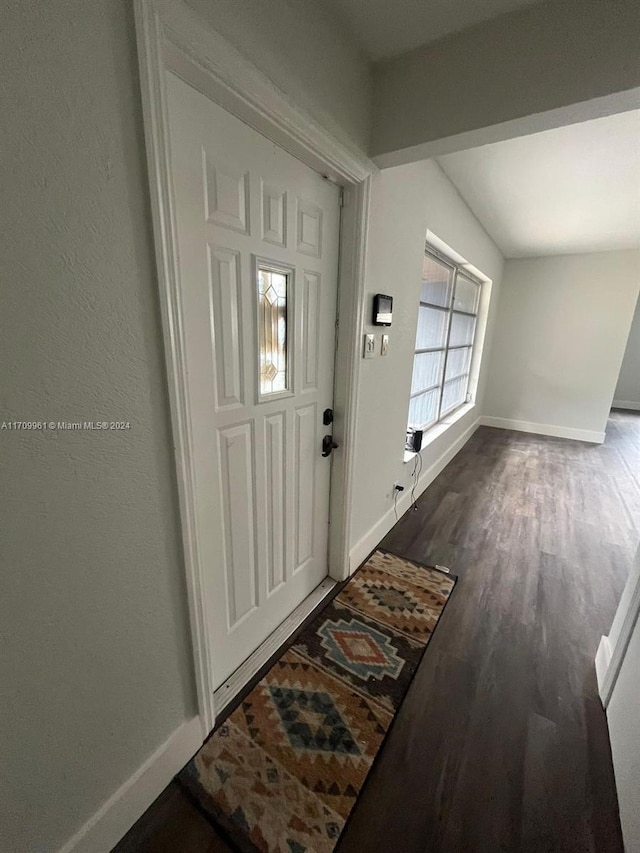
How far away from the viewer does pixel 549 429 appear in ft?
17.0

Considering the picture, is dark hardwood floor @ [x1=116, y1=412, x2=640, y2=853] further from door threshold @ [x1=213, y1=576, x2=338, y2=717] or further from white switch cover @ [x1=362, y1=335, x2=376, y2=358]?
white switch cover @ [x1=362, y1=335, x2=376, y2=358]

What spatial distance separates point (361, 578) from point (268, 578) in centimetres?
72

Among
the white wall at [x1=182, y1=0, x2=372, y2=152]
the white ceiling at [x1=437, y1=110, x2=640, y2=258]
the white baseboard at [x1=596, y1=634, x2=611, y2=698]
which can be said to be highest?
the white ceiling at [x1=437, y1=110, x2=640, y2=258]

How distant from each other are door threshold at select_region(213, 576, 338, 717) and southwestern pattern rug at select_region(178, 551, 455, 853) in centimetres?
5

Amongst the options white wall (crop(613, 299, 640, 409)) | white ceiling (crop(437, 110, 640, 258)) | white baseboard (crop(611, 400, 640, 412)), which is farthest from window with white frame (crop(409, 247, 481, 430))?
white baseboard (crop(611, 400, 640, 412))

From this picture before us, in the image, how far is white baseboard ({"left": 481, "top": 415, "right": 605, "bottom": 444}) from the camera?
4875mm

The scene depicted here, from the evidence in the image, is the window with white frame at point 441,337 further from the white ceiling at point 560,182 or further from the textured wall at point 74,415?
the textured wall at point 74,415

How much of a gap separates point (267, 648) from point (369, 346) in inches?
60.1

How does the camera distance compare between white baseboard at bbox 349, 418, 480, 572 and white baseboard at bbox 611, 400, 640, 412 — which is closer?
white baseboard at bbox 349, 418, 480, 572

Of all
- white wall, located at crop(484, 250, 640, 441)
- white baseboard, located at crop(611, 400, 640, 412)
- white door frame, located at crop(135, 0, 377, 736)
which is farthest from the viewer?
white baseboard, located at crop(611, 400, 640, 412)

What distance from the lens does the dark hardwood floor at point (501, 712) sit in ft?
3.23

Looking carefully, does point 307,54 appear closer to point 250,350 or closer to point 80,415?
point 250,350

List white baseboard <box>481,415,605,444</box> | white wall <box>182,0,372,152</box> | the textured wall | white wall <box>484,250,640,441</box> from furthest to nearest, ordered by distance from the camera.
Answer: white baseboard <box>481,415,605,444</box> → white wall <box>484,250,640,441</box> → white wall <box>182,0,372,152</box> → the textured wall

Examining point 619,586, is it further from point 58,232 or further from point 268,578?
point 58,232
